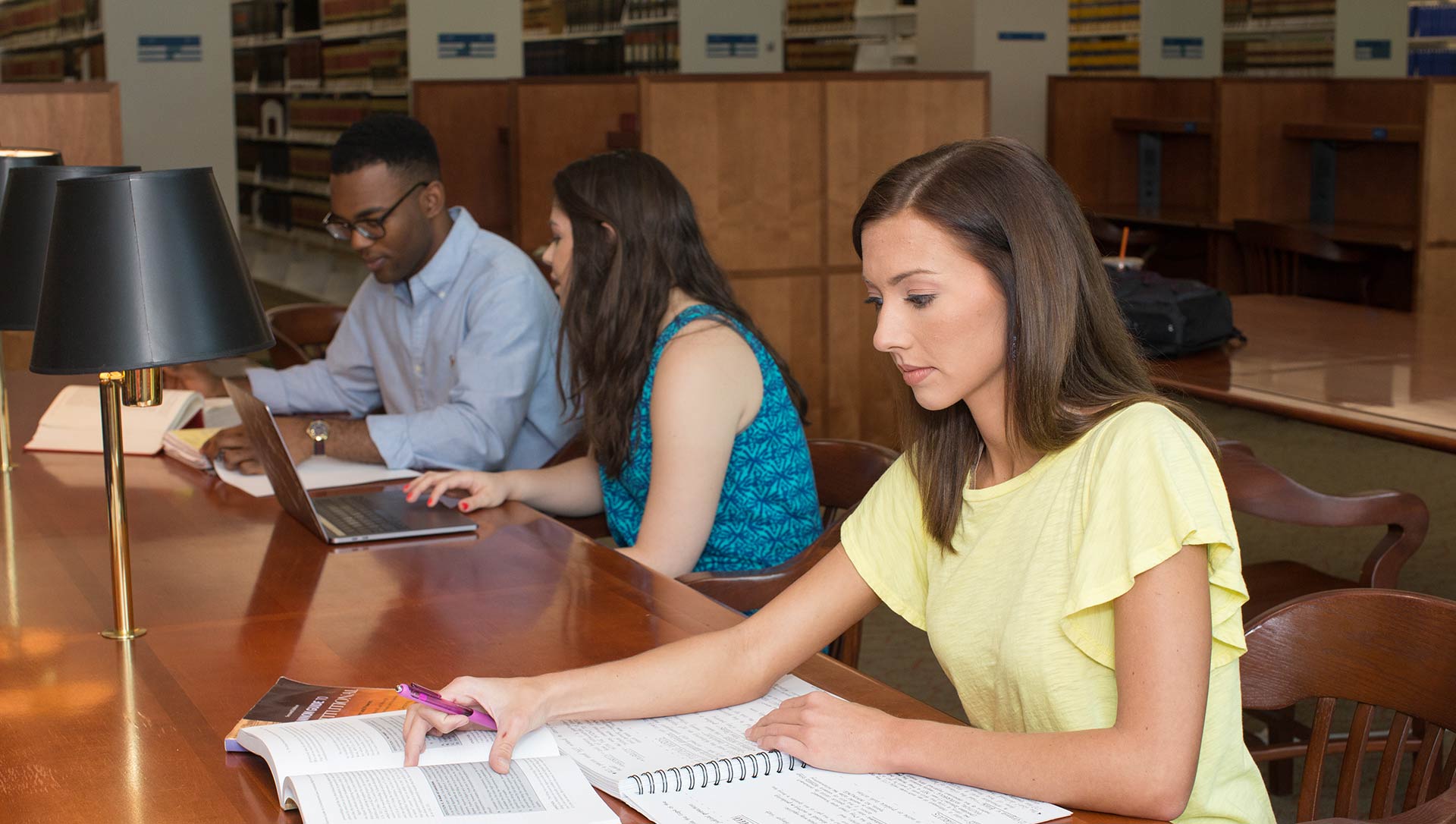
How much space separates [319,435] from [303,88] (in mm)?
7730

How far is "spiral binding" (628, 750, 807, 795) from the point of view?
1.16 meters

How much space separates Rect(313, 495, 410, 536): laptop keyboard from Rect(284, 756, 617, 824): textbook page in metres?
0.89

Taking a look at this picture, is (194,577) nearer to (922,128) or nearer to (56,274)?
(56,274)

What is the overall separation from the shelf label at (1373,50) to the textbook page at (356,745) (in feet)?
30.3

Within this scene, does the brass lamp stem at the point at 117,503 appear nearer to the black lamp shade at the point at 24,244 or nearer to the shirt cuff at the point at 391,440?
the black lamp shade at the point at 24,244

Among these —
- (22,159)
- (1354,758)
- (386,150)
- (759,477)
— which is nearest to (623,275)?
(759,477)

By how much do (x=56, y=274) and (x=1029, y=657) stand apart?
3.20 feet

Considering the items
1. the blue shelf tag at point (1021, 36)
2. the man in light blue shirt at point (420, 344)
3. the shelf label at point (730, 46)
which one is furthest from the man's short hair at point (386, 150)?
the blue shelf tag at point (1021, 36)

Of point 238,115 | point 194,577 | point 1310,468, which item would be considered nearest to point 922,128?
point 1310,468

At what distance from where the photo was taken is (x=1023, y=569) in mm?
1320

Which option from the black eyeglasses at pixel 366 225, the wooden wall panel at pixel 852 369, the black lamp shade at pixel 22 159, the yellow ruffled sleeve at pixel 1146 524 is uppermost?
the black lamp shade at pixel 22 159

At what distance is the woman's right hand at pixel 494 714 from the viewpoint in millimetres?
1189

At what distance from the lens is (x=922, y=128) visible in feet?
15.9

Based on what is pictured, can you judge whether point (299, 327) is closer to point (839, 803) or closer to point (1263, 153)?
point (839, 803)
